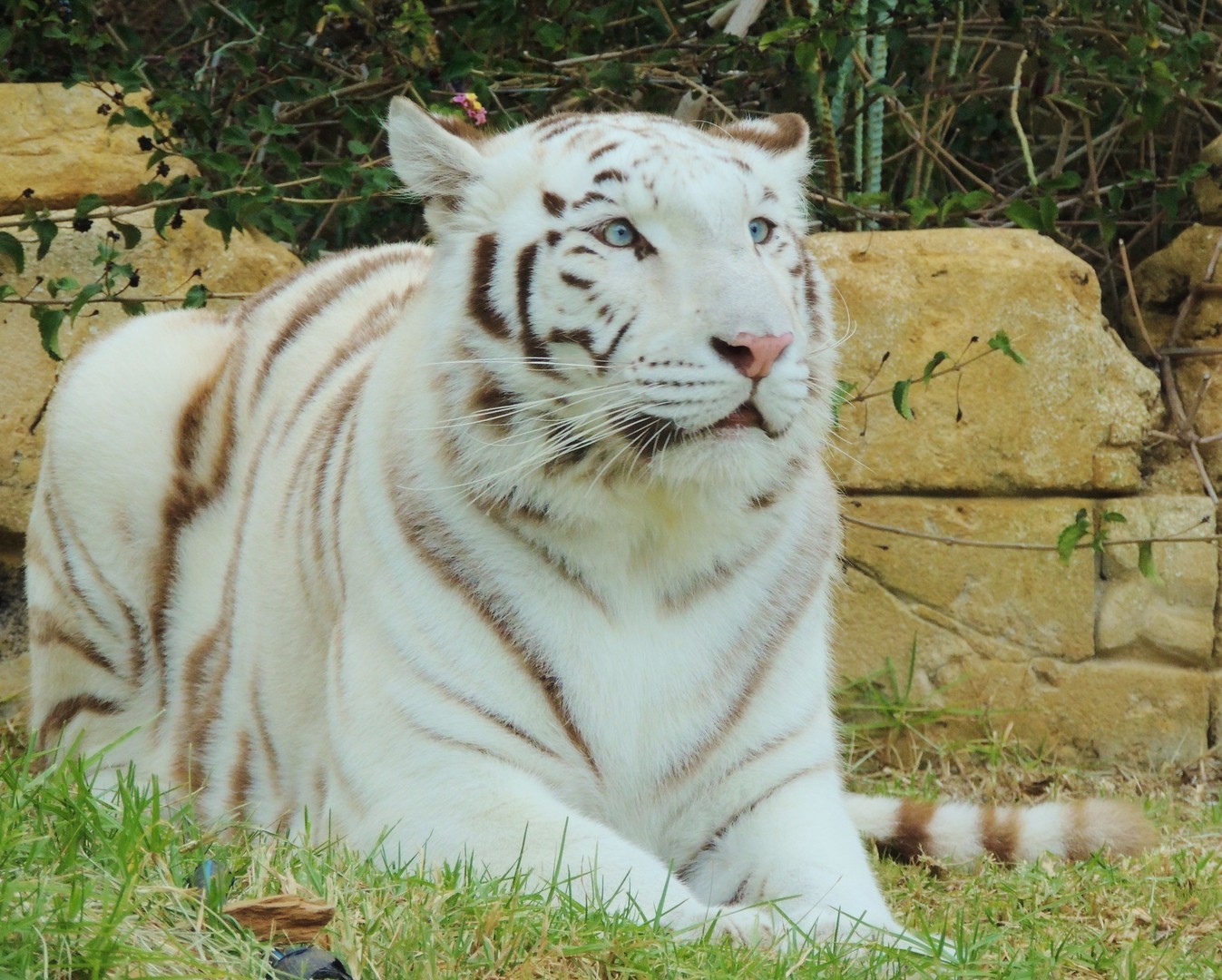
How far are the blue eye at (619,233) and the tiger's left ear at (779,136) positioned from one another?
0.47 m

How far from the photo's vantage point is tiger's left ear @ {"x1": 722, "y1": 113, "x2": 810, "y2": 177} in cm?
306

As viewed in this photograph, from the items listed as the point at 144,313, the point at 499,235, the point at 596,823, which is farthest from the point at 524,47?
the point at 596,823

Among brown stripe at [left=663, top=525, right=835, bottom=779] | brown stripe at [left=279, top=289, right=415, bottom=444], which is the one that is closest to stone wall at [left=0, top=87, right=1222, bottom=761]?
brown stripe at [left=279, top=289, right=415, bottom=444]

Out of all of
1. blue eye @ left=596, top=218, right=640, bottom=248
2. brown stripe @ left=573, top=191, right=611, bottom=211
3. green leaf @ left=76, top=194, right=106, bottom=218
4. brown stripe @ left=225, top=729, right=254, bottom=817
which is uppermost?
brown stripe @ left=573, top=191, right=611, bottom=211

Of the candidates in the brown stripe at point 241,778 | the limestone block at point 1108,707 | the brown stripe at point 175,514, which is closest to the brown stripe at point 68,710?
the brown stripe at point 175,514

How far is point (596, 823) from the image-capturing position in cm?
255

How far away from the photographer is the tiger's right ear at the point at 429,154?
2852 millimetres

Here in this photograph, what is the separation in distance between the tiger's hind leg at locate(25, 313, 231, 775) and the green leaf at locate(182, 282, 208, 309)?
497mm

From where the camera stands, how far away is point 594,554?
2.74 metres

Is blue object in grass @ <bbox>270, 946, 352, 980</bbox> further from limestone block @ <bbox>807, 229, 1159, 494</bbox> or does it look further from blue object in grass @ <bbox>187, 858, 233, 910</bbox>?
limestone block @ <bbox>807, 229, 1159, 494</bbox>

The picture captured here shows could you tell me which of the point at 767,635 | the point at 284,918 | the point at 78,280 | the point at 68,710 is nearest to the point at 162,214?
the point at 78,280

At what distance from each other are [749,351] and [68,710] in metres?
2.07

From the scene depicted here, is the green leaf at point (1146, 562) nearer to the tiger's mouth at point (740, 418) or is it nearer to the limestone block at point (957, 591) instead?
the limestone block at point (957, 591)

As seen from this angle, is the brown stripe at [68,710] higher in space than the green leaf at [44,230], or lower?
lower
